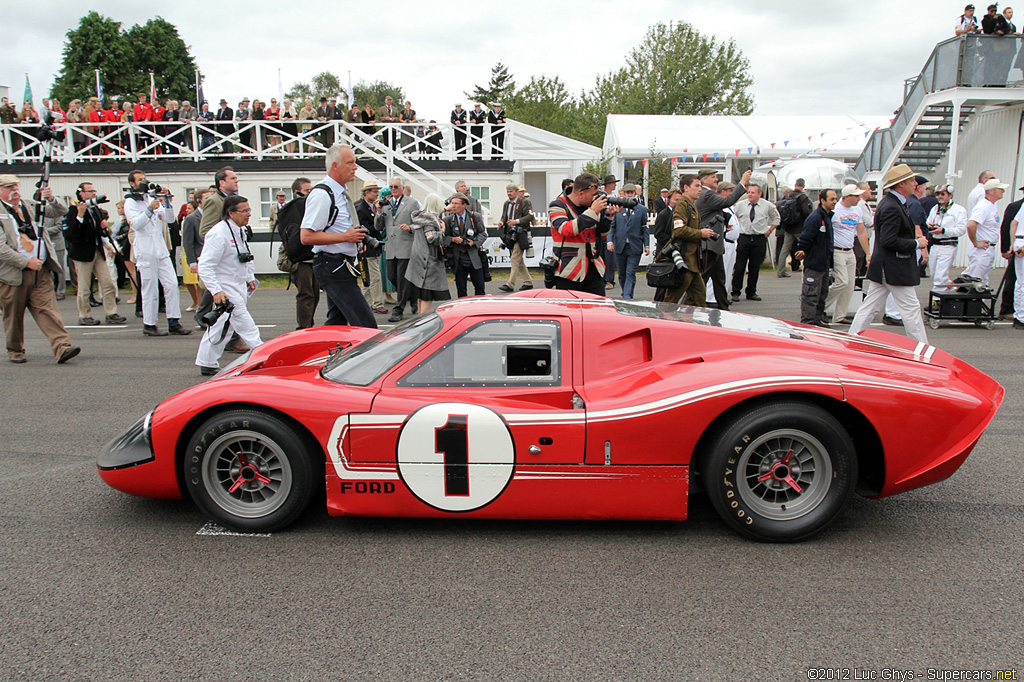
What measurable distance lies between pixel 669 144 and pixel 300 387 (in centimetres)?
2137

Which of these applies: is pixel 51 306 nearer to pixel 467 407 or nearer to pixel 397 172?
pixel 467 407

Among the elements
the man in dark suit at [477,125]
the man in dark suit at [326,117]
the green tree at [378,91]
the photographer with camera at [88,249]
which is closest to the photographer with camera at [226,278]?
the photographer with camera at [88,249]

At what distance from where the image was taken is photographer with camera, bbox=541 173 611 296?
242 inches

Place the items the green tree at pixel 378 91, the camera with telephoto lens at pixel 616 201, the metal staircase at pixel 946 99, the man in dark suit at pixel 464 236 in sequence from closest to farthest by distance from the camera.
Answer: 1. the camera with telephoto lens at pixel 616 201
2. the man in dark suit at pixel 464 236
3. the metal staircase at pixel 946 99
4. the green tree at pixel 378 91

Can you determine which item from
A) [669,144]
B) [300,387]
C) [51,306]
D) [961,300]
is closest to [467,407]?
[300,387]

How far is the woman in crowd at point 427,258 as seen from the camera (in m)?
9.48

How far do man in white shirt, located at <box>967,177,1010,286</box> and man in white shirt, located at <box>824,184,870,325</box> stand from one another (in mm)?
1686

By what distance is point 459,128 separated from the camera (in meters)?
19.2

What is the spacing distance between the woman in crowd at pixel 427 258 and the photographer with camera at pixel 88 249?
13.3 feet

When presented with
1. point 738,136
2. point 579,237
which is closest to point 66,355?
point 579,237

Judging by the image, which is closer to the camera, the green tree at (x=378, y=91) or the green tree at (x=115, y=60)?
the green tree at (x=115, y=60)

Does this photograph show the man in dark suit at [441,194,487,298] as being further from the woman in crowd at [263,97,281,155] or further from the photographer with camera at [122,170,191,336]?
the woman in crowd at [263,97,281,155]

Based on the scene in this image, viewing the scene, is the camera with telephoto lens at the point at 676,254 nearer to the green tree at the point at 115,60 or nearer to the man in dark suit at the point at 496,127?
the man in dark suit at the point at 496,127

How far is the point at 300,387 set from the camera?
3625 millimetres
